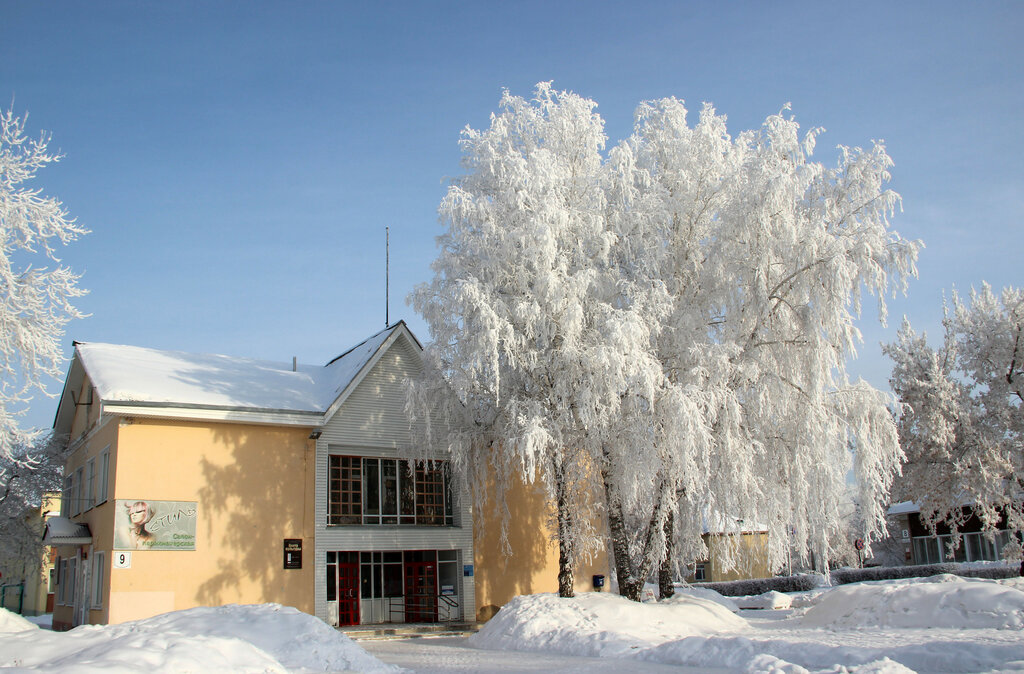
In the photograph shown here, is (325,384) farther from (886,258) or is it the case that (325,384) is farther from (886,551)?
(886,551)

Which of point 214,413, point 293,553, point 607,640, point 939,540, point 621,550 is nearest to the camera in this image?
point 607,640

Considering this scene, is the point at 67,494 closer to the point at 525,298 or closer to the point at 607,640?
the point at 525,298

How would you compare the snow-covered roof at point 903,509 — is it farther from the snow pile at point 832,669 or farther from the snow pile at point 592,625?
the snow pile at point 832,669

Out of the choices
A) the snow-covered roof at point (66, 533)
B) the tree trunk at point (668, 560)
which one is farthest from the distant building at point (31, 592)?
the tree trunk at point (668, 560)

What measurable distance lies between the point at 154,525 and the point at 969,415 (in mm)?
Answer: 25776

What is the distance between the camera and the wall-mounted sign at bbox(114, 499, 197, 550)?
19281 millimetres

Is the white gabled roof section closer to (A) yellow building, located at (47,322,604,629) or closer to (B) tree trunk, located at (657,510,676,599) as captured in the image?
(A) yellow building, located at (47,322,604,629)

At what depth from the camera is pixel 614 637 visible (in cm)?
1617

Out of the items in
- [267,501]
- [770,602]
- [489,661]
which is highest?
[267,501]

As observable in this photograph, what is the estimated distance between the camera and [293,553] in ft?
69.4

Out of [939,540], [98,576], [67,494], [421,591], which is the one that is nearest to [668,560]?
[421,591]

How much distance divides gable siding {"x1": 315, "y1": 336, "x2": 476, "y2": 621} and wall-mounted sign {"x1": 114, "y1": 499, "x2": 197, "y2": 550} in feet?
11.2

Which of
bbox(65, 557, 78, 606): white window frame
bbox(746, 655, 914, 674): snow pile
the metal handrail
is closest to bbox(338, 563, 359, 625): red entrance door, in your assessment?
the metal handrail

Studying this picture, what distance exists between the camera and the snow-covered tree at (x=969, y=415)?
87.8 ft
